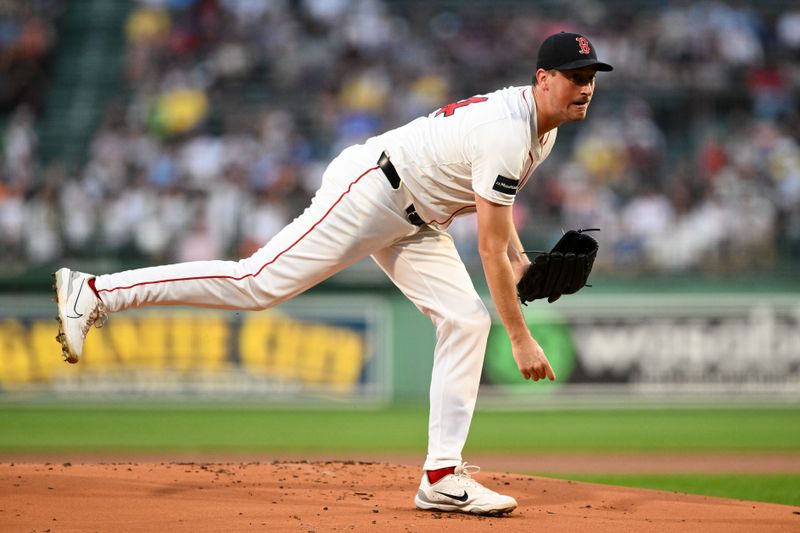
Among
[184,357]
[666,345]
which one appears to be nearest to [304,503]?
[184,357]

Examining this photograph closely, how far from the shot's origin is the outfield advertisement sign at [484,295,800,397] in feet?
39.5

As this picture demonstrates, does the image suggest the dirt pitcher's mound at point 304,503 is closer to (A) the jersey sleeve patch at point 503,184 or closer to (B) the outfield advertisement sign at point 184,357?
(A) the jersey sleeve patch at point 503,184

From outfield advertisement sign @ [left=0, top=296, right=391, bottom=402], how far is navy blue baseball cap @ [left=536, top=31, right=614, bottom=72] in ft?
26.6

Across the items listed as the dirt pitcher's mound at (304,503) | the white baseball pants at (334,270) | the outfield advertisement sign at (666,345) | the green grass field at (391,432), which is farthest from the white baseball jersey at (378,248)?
the outfield advertisement sign at (666,345)

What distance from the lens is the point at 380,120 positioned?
15.3 m

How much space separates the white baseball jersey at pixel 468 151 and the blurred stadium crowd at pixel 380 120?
312 inches

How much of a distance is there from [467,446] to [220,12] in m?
9.86

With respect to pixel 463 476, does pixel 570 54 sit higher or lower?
higher

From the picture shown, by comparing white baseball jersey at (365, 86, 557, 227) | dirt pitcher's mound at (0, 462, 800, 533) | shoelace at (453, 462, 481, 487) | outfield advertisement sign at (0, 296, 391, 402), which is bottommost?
dirt pitcher's mound at (0, 462, 800, 533)

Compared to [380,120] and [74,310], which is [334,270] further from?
[380,120]

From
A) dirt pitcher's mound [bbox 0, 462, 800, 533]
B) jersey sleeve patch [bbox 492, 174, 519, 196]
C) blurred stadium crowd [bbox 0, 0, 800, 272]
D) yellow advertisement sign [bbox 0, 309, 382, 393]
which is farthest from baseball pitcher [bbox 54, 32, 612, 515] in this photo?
blurred stadium crowd [bbox 0, 0, 800, 272]

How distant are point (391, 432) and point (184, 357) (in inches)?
113

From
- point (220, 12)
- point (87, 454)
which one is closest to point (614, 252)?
point (87, 454)

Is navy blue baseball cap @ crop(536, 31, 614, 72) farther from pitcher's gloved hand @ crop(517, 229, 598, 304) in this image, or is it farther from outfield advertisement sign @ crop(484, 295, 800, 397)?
outfield advertisement sign @ crop(484, 295, 800, 397)
